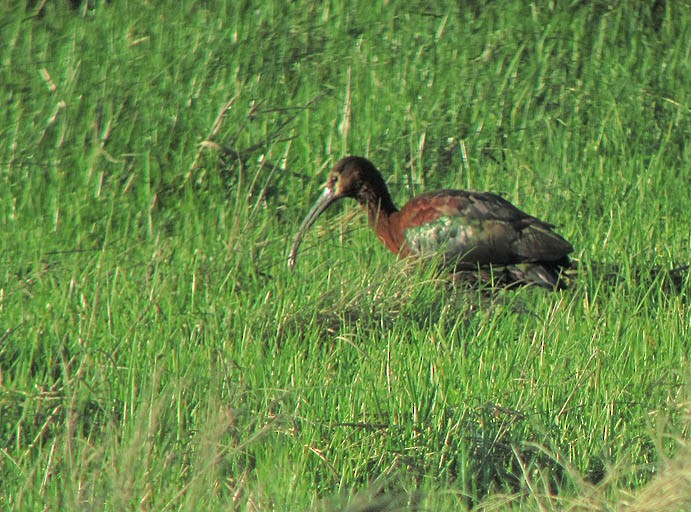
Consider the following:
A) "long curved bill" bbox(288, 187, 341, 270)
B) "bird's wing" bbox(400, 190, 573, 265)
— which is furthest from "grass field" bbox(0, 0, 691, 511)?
"bird's wing" bbox(400, 190, 573, 265)

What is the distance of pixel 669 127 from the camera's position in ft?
23.2

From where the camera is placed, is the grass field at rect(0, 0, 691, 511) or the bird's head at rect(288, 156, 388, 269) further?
the bird's head at rect(288, 156, 388, 269)

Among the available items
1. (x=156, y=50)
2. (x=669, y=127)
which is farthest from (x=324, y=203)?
(x=669, y=127)

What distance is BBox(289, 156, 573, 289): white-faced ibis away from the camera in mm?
5531

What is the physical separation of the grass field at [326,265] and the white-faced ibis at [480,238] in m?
0.15

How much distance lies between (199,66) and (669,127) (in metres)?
2.55

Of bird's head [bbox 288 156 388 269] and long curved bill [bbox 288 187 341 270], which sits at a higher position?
bird's head [bbox 288 156 388 269]

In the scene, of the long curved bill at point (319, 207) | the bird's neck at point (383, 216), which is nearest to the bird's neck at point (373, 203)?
the bird's neck at point (383, 216)

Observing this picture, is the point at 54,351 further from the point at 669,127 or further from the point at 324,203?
the point at 669,127

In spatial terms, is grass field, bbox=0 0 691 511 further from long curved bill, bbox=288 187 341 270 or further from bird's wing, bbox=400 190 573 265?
bird's wing, bbox=400 190 573 265

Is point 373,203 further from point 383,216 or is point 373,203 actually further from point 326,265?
point 326,265

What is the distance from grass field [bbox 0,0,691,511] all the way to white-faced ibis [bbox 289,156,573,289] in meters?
0.15

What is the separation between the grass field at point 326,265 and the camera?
3383 mm

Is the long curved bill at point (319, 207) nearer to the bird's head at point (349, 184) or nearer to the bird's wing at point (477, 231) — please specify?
the bird's head at point (349, 184)
